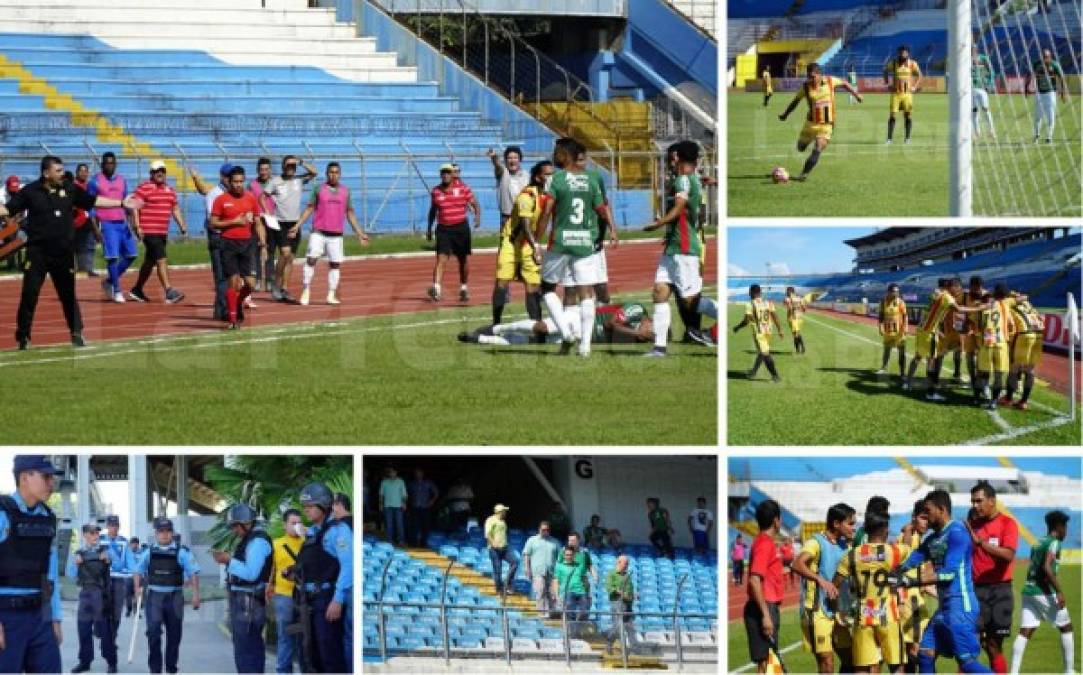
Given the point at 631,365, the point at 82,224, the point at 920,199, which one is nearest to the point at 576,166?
the point at 631,365

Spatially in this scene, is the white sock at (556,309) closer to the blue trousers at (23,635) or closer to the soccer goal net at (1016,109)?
the soccer goal net at (1016,109)

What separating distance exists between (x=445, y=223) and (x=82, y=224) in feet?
11.4

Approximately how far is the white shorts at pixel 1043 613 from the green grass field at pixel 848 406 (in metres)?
0.85

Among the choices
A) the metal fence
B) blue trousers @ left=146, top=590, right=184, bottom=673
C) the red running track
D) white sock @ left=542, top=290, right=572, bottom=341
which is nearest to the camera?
the metal fence

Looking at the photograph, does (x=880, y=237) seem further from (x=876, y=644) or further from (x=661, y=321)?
(x=876, y=644)

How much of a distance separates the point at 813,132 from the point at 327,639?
4221mm

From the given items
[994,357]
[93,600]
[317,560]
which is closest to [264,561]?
[317,560]

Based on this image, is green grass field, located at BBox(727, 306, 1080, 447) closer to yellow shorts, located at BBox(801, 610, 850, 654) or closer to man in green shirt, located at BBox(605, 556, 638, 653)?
man in green shirt, located at BBox(605, 556, 638, 653)

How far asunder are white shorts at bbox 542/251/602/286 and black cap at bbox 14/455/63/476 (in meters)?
3.42

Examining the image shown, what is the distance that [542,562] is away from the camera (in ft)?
37.8

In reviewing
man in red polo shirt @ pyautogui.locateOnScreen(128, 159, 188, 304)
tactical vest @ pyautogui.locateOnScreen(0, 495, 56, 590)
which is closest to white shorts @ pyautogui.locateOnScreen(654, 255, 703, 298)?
tactical vest @ pyautogui.locateOnScreen(0, 495, 56, 590)

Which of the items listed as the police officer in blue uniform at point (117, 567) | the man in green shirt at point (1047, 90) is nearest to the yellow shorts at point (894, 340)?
the man in green shirt at point (1047, 90)

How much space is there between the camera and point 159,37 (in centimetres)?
2414

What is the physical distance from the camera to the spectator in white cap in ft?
37.4
